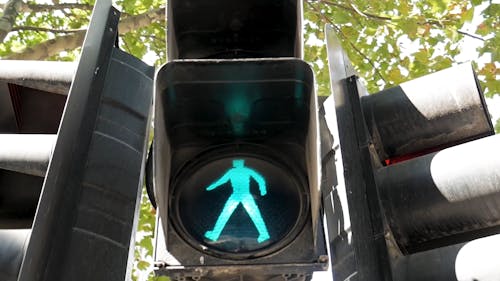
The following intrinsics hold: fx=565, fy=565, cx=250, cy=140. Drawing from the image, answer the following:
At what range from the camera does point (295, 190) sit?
2.13 metres

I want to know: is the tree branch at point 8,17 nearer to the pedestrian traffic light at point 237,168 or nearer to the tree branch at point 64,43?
the tree branch at point 64,43

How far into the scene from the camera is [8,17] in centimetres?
458

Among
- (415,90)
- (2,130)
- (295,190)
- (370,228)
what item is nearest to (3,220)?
(2,130)

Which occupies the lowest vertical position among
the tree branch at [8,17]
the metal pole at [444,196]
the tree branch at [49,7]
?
the metal pole at [444,196]

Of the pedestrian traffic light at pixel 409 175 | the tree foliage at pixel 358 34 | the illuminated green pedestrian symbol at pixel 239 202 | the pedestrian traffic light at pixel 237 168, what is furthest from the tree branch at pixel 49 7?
the pedestrian traffic light at pixel 409 175

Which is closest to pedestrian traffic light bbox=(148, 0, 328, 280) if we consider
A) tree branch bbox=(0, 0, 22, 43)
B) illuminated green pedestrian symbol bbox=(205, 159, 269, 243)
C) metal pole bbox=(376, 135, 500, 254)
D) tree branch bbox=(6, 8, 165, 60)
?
illuminated green pedestrian symbol bbox=(205, 159, 269, 243)

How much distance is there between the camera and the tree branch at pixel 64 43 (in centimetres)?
539

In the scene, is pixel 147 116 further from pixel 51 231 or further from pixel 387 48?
pixel 387 48

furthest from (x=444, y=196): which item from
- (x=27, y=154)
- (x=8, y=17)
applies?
(x=8, y=17)

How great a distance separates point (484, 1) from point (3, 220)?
506 centimetres

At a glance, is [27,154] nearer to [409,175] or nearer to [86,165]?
[86,165]

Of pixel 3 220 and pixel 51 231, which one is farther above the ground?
pixel 3 220

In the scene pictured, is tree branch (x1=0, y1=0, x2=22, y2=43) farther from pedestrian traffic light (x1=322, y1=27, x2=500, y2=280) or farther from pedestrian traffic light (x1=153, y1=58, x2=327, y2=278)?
pedestrian traffic light (x1=322, y1=27, x2=500, y2=280)

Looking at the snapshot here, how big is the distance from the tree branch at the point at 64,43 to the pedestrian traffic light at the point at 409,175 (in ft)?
11.1
